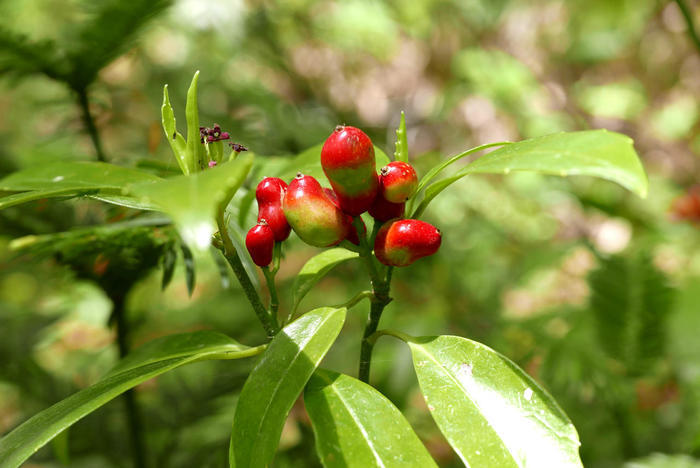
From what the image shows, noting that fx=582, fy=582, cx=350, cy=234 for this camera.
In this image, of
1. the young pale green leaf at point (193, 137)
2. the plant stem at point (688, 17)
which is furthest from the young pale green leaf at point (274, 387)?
the plant stem at point (688, 17)

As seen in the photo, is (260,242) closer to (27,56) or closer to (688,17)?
(27,56)

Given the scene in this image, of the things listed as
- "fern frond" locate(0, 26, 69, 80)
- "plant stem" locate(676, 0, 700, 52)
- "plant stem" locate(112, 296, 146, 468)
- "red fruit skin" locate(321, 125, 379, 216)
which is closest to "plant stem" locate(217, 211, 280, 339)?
"red fruit skin" locate(321, 125, 379, 216)

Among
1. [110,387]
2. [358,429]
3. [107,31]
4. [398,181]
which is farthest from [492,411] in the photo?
[107,31]

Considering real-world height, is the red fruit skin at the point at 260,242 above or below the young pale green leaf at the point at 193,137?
below

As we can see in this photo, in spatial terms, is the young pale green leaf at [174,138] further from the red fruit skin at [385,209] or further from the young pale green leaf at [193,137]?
the red fruit skin at [385,209]

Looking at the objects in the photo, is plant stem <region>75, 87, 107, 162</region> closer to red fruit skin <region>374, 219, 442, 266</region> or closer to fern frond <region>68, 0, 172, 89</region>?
fern frond <region>68, 0, 172, 89</region>

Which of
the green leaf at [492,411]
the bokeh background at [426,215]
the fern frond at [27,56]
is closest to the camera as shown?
the green leaf at [492,411]
